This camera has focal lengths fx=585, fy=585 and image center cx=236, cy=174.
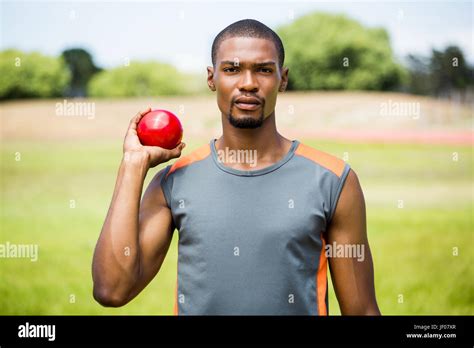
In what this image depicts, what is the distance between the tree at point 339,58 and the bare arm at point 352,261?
62.0m

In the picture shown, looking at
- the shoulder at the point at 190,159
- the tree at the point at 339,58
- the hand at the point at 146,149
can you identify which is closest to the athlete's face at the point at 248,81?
the shoulder at the point at 190,159

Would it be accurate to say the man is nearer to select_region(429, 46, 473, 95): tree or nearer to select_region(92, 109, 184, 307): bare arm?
select_region(92, 109, 184, 307): bare arm

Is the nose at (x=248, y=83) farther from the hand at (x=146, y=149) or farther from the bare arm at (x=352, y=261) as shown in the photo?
the bare arm at (x=352, y=261)

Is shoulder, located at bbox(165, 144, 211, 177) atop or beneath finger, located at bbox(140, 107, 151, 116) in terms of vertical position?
beneath

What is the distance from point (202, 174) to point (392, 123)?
35.3 meters

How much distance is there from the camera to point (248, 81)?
3088 millimetres

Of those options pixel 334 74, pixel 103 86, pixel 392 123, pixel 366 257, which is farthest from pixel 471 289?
pixel 103 86

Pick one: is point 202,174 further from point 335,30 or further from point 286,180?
point 335,30

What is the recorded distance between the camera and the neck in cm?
325

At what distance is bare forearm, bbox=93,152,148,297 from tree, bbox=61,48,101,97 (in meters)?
78.7

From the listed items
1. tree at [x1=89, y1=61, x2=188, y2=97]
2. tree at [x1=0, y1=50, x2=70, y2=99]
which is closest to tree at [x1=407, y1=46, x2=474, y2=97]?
tree at [x1=89, y1=61, x2=188, y2=97]

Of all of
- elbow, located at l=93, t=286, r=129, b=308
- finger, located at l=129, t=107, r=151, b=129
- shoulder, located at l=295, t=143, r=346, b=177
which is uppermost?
finger, located at l=129, t=107, r=151, b=129

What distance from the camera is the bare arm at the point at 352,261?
10.2 ft

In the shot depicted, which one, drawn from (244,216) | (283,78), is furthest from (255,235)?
(283,78)
